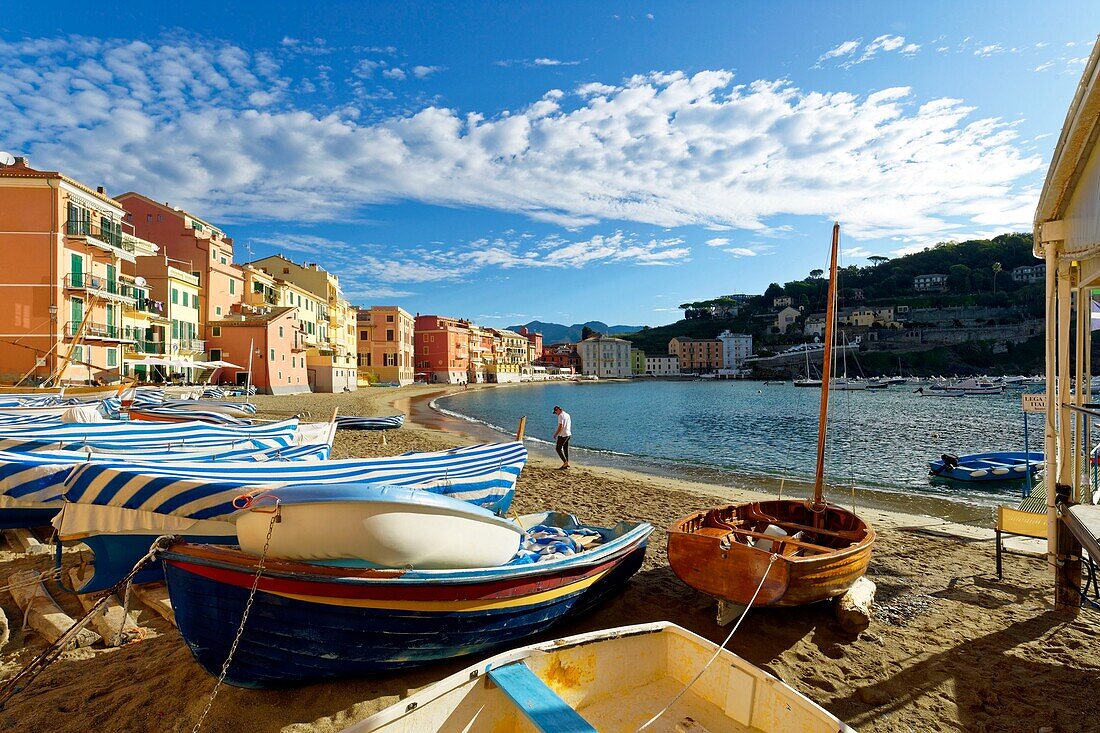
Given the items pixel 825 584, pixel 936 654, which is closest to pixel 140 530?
pixel 825 584

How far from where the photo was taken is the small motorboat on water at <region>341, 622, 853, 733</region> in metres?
3.06

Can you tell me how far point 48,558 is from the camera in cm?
773

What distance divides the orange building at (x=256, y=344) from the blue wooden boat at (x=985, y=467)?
45888 mm

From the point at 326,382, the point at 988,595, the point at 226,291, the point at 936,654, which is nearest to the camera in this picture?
the point at 936,654

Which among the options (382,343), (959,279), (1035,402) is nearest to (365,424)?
(1035,402)

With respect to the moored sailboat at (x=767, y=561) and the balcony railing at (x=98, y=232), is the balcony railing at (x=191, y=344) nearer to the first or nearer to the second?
the balcony railing at (x=98, y=232)

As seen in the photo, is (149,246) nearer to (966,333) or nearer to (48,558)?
(48,558)

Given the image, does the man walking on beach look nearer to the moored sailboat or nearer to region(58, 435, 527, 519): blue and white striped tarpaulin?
region(58, 435, 527, 519): blue and white striped tarpaulin

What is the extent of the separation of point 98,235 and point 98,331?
19.5 feet

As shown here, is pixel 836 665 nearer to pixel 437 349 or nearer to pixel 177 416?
pixel 177 416

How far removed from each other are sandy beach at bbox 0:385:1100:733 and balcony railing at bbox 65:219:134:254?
34.0 meters

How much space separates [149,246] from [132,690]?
160 ft

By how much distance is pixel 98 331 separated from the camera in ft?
111

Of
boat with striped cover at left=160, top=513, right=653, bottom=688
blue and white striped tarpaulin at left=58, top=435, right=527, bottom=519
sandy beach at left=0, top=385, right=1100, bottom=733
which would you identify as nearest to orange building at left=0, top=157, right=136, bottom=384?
blue and white striped tarpaulin at left=58, top=435, right=527, bottom=519
